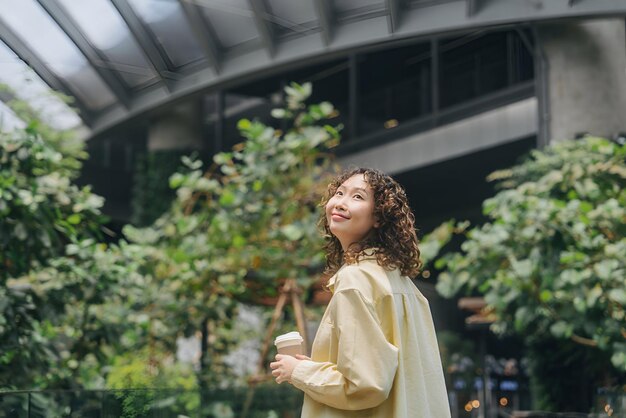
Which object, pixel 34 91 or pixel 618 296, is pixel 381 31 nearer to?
pixel 34 91

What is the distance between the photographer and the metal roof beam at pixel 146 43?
42.1 feet

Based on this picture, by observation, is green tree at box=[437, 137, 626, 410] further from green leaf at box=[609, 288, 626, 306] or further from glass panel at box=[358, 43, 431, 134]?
glass panel at box=[358, 43, 431, 134]

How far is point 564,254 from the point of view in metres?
8.26

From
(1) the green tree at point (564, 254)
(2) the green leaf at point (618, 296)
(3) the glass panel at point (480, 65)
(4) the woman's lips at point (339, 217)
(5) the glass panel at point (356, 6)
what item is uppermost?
(3) the glass panel at point (480, 65)

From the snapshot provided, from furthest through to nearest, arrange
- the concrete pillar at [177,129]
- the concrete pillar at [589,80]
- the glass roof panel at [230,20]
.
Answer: the concrete pillar at [177,129], the concrete pillar at [589,80], the glass roof panel at [230,20]

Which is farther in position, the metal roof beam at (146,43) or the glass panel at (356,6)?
the metal roof beam at (146,43)

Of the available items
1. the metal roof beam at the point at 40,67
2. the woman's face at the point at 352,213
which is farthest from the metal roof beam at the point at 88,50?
the woman's face at the point at 352,213

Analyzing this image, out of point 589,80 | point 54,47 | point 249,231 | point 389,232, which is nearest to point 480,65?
point 589,80

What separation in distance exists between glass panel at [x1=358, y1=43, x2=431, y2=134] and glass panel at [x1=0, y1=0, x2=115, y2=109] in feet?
23.5

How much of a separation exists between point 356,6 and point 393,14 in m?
0.71

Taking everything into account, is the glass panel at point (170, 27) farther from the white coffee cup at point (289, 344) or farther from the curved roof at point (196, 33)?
the white coffee cup at point (289, 344)

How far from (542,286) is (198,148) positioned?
1289 cm

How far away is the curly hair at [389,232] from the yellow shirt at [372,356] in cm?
4

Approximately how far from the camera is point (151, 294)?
404 inches
